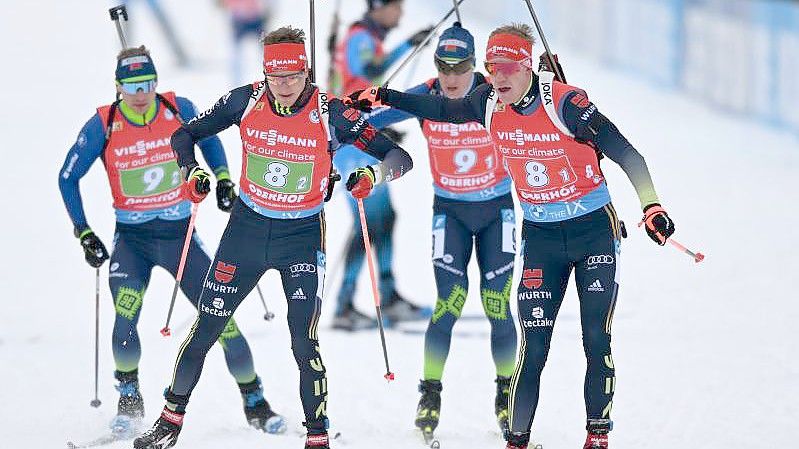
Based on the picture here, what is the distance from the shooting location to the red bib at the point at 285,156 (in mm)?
6875

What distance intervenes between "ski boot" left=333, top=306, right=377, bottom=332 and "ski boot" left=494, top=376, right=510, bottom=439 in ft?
8.79

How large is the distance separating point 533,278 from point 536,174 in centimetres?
52

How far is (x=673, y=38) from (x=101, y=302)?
31.1 feet

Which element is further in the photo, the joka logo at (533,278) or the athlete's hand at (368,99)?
the athlete's hand at (368,99)

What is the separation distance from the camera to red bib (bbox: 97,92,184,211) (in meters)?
7.85

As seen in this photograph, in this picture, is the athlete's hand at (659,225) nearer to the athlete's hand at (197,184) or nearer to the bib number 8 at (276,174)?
the bib number 8 at (276,174)

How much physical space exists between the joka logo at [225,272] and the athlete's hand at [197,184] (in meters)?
0.37

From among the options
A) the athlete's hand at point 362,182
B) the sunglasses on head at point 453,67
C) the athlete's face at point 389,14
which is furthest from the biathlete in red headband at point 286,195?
the athlete's face at point 389,14

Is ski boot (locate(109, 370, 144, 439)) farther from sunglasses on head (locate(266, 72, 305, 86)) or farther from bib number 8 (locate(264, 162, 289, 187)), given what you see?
sunglasses on head (locate(266, 72, 305, 86))

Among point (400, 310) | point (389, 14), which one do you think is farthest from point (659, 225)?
point (389, 14)

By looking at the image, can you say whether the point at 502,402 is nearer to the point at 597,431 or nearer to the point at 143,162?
the point at 597,431

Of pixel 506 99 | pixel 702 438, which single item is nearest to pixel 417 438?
pixel 702 438

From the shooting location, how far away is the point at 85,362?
9.64 m

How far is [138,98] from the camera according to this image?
7.76m
